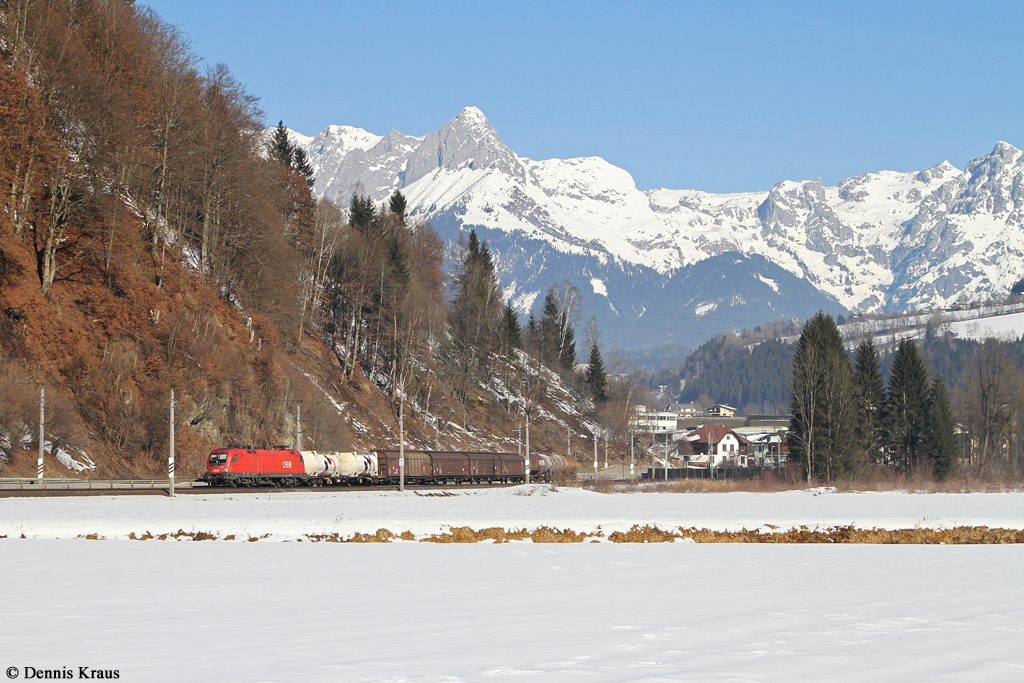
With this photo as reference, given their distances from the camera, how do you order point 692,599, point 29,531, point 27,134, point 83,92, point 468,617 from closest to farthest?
1. point 468,617
2. point 692,599
3. point 29,531
4. point 27,134
5. point 83,92

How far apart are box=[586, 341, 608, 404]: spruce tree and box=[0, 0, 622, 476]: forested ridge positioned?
147 ft

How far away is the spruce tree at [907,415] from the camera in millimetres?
101625

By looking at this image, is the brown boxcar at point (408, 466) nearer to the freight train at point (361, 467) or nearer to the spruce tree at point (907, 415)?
the freight train at point (361, 467)

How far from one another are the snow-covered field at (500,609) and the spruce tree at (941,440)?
78394 millimetres

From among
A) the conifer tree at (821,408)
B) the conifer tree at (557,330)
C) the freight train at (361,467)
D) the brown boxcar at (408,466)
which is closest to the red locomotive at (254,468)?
the freight train at (361,467)

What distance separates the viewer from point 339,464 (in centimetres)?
7000

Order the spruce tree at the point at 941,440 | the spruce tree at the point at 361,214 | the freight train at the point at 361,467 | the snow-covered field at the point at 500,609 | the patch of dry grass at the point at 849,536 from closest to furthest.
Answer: the snow-covered field at the point at 500,609 → the patch of dry grass at the point at 849,536 → the freight train at the point at 361,467 → the spruce tree at the point at 941,440 → the spruce tree at the point at 361,214

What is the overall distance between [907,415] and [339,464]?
218 feet

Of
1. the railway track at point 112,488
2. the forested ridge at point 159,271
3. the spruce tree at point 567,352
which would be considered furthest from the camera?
the spruce tree at point 567,352

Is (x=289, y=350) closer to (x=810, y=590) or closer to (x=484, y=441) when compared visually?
(x=484, y=441)

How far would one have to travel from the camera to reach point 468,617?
14531 millimetres

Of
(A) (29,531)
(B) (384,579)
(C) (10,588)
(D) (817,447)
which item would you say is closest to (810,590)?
(B) (384,579)

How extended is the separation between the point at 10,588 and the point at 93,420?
1583 inches

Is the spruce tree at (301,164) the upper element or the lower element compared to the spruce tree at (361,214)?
upper
